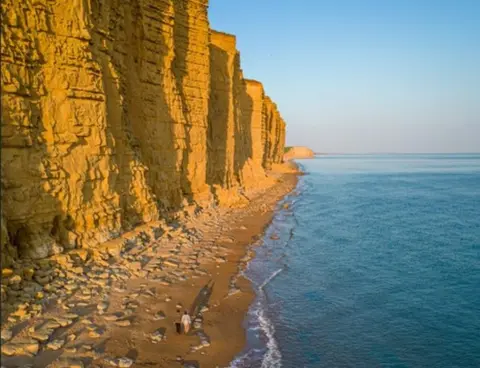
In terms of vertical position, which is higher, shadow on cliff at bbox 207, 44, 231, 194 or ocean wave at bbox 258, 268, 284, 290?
shadow on cliff at bbox 207, 44, 231, 194

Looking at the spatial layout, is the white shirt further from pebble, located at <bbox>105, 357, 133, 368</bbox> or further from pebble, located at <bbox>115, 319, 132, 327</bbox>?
pebble, located at <bbox>105, 357, 133, 368</bbox>

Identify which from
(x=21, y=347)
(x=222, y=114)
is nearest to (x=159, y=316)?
(x=21, y=347)

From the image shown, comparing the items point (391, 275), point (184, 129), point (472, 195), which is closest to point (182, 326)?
point (391, 275)

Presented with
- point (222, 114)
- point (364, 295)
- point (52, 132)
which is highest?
point (222, 114)

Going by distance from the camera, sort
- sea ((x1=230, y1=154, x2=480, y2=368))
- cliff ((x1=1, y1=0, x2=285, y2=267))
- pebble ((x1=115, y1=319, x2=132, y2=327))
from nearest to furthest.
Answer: pebble ((x1=115, y1=319, x2=132, y2=327)) < sea ((x1=230, y1=154, x2=480, y2=368)) < cliff ((x1=1, y1=0, x2=285, y2=267))

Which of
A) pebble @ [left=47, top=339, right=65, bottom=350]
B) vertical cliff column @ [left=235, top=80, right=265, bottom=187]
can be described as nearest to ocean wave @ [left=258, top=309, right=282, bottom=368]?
pebble @ [left=47, top=339, right=65, bottom=350]

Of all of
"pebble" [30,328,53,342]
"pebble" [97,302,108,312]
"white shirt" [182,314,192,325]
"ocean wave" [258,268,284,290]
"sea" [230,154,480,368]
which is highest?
"pebble" [30,328,53,342]

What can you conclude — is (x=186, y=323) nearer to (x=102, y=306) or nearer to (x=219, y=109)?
(x=102, y=306)

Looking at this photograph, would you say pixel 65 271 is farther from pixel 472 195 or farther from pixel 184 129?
pixel 472 195
